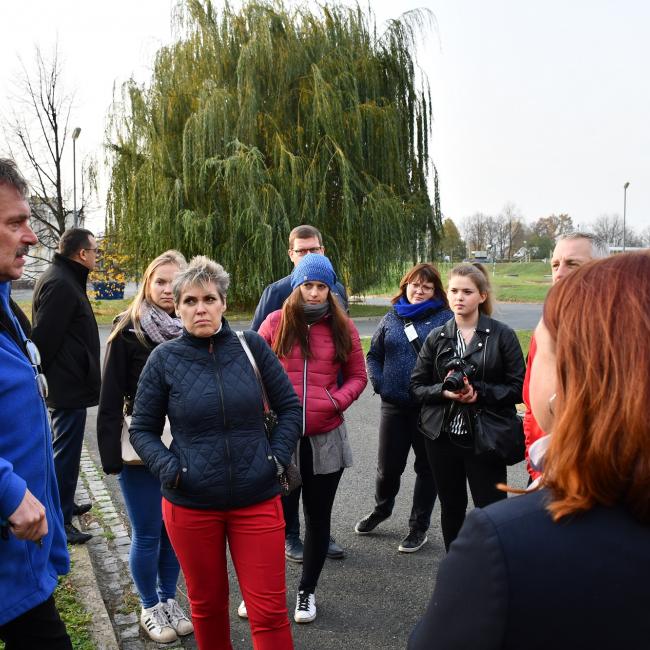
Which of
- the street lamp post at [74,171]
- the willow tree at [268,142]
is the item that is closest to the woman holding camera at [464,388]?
the willow tree at [268,142]

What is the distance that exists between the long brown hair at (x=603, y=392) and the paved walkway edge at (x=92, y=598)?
107 inches

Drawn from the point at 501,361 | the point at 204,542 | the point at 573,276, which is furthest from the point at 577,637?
the point at 501,361

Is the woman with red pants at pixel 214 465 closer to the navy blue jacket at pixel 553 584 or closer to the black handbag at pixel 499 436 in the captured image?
the black handbag at pixel 499 436

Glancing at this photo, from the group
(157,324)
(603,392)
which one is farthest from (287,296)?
(603,392)

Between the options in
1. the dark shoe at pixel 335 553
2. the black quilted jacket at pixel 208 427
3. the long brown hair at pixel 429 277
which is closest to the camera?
the black quilted jacket at pixel 208 427

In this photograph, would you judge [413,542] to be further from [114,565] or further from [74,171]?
[74,171]

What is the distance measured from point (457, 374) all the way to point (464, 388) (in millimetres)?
85

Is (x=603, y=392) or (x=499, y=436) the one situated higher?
(x=603, y=392)

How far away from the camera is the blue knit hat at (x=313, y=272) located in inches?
145

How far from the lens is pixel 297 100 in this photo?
19.0 m

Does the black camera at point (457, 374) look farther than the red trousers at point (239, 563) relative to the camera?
Yes

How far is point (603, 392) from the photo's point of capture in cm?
110

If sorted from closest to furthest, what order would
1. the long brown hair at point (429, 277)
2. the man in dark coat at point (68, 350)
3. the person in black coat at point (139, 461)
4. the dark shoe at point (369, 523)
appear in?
the person in black coat at point (139, 461), the man in dark coat at point (68, 350), the long brown hair at point (429, 277), the dark shoe at point (369, 523)

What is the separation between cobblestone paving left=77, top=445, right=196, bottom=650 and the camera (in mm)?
3285
